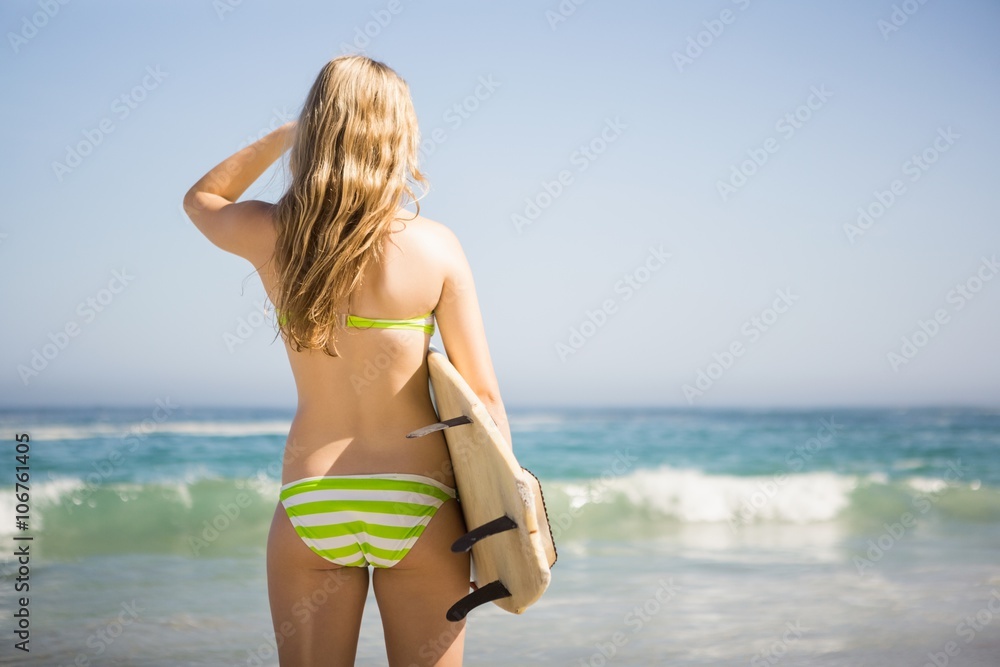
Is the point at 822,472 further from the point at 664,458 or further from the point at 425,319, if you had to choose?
the point at 425,319

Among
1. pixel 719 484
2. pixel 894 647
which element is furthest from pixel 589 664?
pixel 719 484

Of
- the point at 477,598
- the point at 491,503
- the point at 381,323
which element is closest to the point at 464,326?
the point at 381,323

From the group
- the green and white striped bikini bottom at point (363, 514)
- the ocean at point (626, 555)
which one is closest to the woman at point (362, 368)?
the green and white striped bikini bottom at point (363, 514)

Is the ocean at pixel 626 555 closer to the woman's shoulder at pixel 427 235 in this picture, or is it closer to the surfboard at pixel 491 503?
the surfboard at pixel 491 503

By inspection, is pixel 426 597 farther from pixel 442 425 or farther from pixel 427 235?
pixel 427 235

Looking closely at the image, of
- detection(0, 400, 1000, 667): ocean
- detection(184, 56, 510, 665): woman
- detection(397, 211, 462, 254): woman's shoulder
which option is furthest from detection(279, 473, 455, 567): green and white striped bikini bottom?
detection(0, 400, 1000, 667): ocean

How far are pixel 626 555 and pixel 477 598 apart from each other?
16.3ft

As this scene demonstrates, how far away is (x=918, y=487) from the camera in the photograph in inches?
409

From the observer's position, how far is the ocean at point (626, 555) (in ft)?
14.1

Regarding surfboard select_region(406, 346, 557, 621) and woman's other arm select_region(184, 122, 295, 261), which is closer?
surfboard select_region(406, 346, 557, 621)

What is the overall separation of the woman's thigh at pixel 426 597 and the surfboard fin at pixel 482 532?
7cm

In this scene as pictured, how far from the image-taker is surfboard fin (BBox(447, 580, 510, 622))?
1810 mm

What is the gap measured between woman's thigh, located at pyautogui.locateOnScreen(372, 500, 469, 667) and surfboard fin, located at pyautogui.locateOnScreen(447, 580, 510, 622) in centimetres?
4

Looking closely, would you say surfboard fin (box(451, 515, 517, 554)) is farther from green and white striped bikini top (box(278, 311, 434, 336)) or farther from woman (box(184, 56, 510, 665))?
green and white striped bikini top (box(278, 311, 434, 336))
